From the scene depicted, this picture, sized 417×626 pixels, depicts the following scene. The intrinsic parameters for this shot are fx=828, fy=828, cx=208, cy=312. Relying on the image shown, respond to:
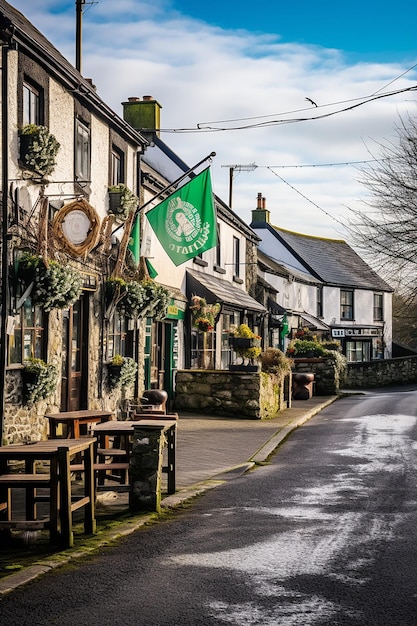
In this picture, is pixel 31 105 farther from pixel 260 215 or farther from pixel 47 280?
pixel 260 215

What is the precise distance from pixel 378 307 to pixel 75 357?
38.7m

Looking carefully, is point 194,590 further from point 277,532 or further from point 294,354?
point 294,354

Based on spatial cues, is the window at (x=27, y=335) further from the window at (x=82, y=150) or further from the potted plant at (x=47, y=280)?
the window at (x=82, y=150)

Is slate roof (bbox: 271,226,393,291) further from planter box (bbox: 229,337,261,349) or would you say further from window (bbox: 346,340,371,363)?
planter box (bbox: 229,337,261,349)

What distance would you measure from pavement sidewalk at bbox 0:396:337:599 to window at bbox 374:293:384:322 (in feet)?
96.5

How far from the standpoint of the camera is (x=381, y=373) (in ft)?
129

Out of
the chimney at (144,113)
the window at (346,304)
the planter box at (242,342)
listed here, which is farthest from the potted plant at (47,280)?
the window at (346,304)

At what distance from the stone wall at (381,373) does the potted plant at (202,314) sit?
57.2 ft

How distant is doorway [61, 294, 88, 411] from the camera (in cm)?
1435

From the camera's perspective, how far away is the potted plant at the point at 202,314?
21.6 meters

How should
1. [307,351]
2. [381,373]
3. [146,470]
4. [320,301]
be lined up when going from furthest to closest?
1. [320,301]
2. [381,373]
3. [307,351]
4. [146,470]

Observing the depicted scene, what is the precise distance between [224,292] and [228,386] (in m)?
5.05

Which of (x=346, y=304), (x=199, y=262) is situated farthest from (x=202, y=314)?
(x=346, y=304)

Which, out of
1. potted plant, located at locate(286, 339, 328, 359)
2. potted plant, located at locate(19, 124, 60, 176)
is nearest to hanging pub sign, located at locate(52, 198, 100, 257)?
potted plant, located at locate(19, 124, 60, 176)
